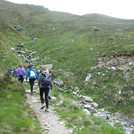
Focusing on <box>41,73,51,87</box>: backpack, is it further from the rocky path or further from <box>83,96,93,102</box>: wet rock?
<box>83,96,93,102</box>: wet rock

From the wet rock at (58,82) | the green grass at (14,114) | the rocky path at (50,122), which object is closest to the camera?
the green grass at (14,114)

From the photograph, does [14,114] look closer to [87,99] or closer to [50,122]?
[50,122]

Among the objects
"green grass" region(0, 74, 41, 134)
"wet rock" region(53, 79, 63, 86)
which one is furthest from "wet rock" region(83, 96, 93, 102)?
"green grass" region(0, 74, 41, 134)

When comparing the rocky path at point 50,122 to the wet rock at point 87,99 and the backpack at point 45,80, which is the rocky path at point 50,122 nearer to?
the backpack at point 45,80

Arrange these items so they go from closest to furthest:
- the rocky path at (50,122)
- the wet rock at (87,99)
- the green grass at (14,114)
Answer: the green grass at (14,114) < the rocky path at (50,122) < the wet rock at (87,99)

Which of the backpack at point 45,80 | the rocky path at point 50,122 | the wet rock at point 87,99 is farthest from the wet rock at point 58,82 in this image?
the backpack at point 45,80

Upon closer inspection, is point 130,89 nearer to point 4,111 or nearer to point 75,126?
point 75,126

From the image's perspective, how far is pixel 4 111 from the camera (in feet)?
23.8

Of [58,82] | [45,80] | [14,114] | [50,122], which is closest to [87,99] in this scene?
[58,82]

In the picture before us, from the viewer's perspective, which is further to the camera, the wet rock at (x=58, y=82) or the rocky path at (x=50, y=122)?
the wet rock at (x=58, y=82)

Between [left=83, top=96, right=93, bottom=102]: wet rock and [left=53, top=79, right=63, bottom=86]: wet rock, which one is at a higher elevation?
[left=53, top=79, right=63, bottom=86]: wet rock

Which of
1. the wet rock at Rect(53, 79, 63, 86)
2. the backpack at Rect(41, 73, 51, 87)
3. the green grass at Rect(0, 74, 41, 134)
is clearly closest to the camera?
the green grass at Rect(0, 74, 41, 134)

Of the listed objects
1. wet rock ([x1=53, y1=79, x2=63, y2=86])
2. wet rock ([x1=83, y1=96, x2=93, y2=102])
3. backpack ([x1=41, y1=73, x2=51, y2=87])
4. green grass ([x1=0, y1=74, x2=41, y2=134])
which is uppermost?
backpack ([x1=41, y1=73, x2=51, y2=87])

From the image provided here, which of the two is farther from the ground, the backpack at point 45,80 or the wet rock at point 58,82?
the backpack at point 45,80
